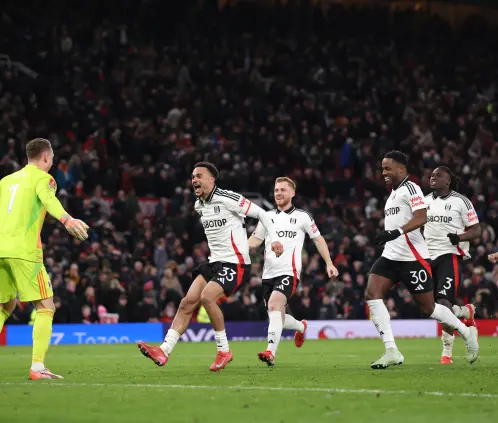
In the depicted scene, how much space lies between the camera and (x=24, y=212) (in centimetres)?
1114

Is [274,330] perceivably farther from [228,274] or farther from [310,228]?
[310,228]

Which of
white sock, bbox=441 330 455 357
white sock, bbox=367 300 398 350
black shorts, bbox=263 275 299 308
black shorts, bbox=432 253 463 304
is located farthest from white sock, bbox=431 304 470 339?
black shorts, bbox=263 275 299 308

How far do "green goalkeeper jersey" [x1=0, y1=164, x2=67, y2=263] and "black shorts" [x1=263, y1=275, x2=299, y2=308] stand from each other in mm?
4430

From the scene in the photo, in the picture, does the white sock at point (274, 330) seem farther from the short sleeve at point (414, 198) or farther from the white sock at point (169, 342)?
the short sleeve at point (414, 198)

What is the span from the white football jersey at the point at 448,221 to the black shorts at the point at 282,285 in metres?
2.04

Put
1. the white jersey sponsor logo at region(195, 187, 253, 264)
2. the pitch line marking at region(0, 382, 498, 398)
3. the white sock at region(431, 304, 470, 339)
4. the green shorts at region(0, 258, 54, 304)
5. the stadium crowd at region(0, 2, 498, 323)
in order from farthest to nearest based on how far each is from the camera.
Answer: the stadium crowd at region(0, 2, 498, 323) → the white sock at region(431, 304, 470, 339) → the white jersey sponsor logo at region(195, 187, 253, 264) → the green shorts at region(0, 258, 54, 304) → the pitch line marking at region(0, 382, 498, 398)

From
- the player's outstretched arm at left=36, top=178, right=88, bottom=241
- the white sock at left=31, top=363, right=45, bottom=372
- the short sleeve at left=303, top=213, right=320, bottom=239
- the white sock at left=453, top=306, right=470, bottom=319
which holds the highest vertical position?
the player's outstretched arm at left=36, top=178, right=88, bottom=241

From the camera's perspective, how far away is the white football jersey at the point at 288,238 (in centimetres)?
1497

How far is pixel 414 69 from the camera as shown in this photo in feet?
124

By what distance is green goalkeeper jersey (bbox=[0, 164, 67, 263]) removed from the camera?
1103 centimetres

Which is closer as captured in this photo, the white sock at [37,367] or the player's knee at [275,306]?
the white sock at [37,367]

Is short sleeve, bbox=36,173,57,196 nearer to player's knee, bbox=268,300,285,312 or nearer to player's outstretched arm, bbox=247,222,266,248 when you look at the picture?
player's outstretched arm, bbox=247,222,266,248

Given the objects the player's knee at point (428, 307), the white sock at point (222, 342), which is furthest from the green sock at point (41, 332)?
the player's knee at point (428, 307)

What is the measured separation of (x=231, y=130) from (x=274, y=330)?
17.4 metres
